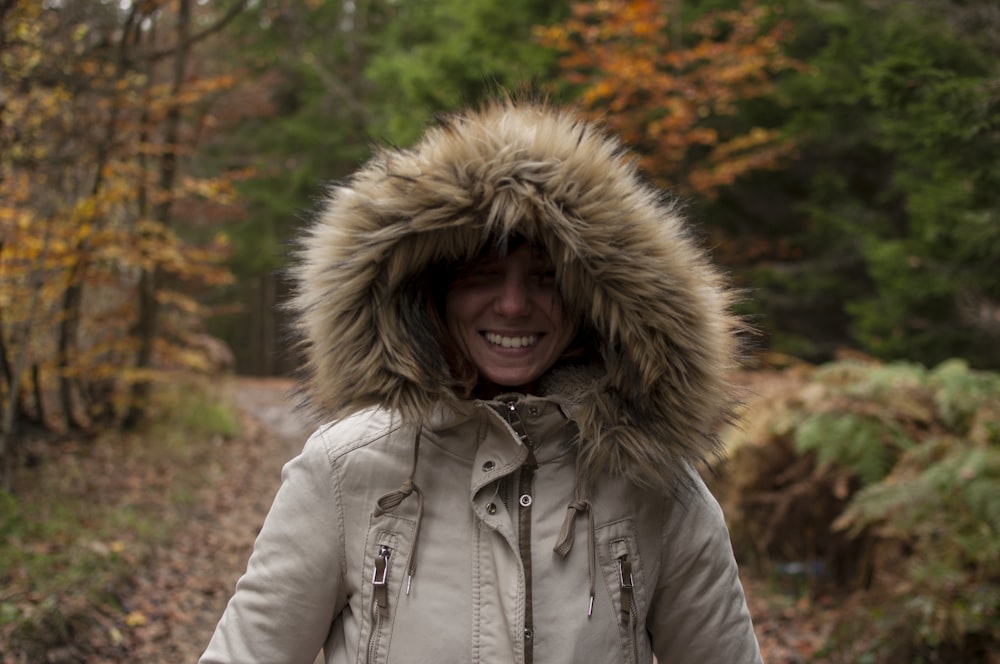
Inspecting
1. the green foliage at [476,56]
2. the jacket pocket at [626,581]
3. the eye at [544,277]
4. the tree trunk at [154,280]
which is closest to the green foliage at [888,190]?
the eye at [544,277]

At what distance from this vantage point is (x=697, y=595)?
2172 mm

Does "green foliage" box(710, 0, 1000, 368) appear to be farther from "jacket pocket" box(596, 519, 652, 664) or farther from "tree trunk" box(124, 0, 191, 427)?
"tree trunk" box(124, 0, 191, 427)

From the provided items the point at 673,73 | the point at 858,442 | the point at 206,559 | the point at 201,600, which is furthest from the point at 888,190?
the point at 201,600

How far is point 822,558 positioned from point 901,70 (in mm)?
3933

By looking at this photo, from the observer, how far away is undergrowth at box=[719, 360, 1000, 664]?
14.1ft

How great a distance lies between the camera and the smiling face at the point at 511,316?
2.22m

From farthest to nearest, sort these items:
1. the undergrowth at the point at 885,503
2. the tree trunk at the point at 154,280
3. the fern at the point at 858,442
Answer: the tree trunk at the point at 154,280, the fern at the point at 858,442, the undergrowth at the point at 885,503

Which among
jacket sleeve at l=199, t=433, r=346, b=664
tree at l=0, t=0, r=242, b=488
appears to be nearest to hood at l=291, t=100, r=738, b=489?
jacket sleeve at l=199, t=433, r=346, b=664

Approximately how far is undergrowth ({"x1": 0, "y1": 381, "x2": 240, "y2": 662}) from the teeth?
3525 mm

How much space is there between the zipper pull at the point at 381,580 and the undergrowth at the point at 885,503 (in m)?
3.21

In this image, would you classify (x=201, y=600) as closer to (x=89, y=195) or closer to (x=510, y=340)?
(x=89, y=195)

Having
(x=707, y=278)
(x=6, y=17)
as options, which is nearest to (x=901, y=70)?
(x=707, y=278)

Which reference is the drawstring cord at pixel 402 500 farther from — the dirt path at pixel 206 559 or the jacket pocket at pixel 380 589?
the dirt path at pixel 206 559

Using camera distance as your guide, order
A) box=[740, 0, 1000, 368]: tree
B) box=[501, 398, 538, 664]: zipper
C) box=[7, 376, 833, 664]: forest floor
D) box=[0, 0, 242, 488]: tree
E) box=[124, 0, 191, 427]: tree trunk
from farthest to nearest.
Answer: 1. box=[124, 0, 191, 427]: tree trunk
2. box=[0, 0, 242, 488]: tree
3. box=[7, 376, 833, 664]: forest floor
4. box=[740, 0, 1000, 368]: tree
5. box=[501, 398, 538, 664]: zipper
